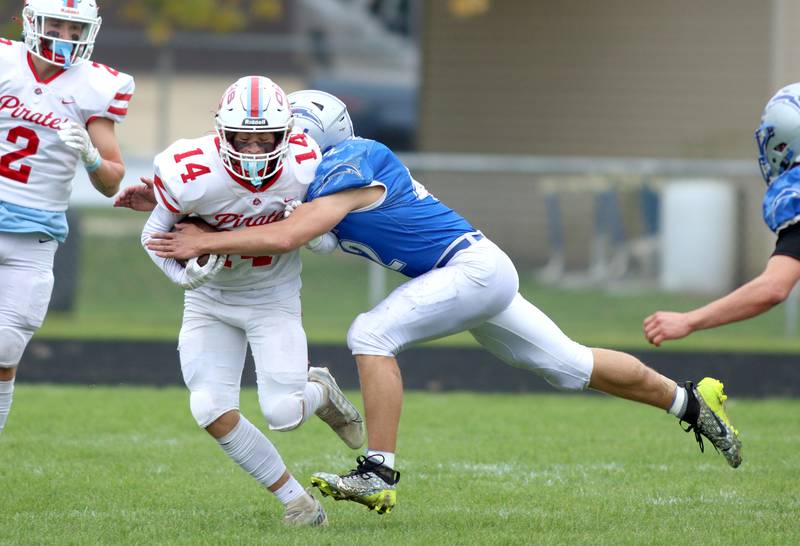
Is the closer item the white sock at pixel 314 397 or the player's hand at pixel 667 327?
the player's hand at pixel 667 327

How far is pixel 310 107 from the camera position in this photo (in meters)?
5.03

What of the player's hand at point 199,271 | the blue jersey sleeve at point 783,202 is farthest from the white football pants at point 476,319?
the blue jersey sleeve at point 783,202

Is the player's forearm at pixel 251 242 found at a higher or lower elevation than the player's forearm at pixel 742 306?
higher

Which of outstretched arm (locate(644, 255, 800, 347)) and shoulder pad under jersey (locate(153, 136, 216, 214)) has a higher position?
shoulder pad under jersey (locate(153, 136, 216, 214))

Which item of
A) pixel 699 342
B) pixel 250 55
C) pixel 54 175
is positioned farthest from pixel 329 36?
pixel 54 175

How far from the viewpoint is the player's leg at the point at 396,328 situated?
4.55 metres

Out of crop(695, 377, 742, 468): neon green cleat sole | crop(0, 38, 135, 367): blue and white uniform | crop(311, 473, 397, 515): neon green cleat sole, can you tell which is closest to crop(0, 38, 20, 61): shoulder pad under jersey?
crop(0, 38, 135, 367): blue and white uniform

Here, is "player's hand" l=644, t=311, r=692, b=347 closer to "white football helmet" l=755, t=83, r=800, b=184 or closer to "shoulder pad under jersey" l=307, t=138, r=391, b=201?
"white football helmet" l=755, t=83, r=800, b=184

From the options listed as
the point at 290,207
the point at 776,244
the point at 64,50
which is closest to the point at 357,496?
the point at 290,207

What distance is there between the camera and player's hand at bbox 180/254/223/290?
14.7 ft

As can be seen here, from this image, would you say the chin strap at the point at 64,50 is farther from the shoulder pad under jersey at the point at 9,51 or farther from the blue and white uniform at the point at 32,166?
the shoulder pad under jersey at the point at 9,51

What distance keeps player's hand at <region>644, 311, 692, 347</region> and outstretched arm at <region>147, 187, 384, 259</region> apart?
3.72ft

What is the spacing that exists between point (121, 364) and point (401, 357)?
2.04 meters

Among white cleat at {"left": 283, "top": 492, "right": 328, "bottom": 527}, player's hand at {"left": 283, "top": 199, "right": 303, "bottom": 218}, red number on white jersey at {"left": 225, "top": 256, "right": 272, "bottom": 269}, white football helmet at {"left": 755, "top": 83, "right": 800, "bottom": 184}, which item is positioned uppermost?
white football helmet at {"left": 755, "top": 83, "right": 800, "bottom": 184}
